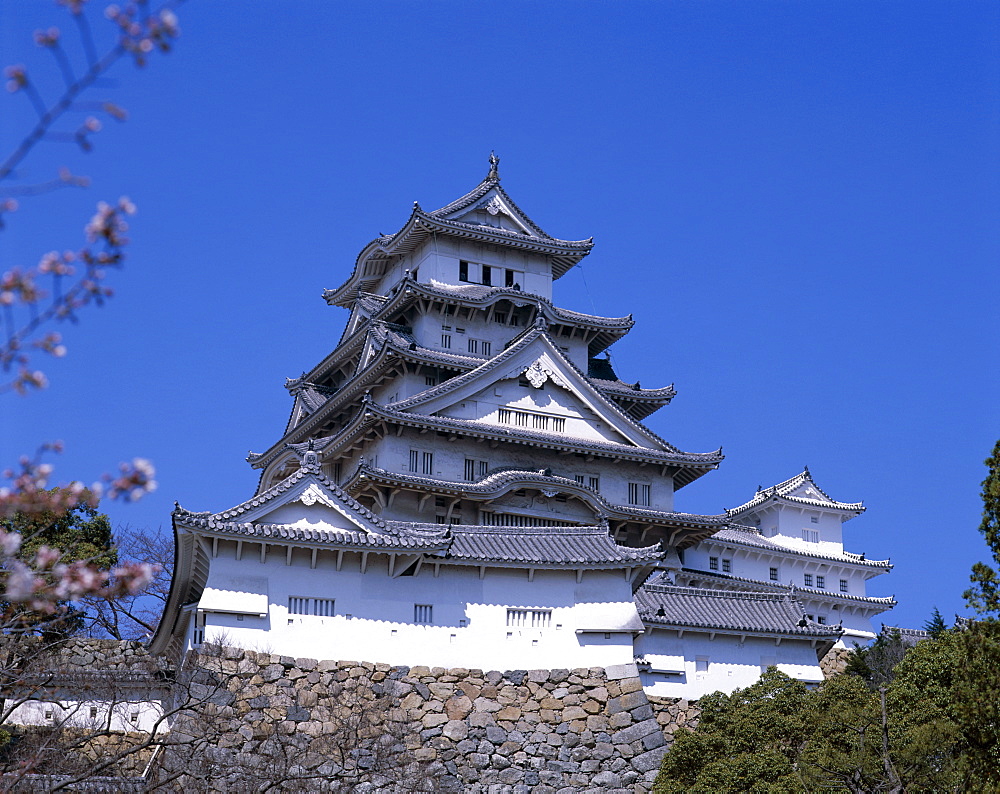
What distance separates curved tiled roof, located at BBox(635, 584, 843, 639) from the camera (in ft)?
85.5

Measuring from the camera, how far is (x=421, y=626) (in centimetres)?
2342

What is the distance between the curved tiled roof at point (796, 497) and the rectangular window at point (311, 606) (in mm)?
26599

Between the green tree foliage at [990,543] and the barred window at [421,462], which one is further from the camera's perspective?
the barred window at [421,462]

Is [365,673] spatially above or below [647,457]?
below

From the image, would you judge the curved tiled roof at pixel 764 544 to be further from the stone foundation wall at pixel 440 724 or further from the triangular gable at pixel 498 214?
the stone foundation wall at pixel 440 724

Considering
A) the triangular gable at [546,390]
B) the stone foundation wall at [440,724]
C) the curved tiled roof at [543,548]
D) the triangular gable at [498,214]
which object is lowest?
the stone foundation wall at [440,724]

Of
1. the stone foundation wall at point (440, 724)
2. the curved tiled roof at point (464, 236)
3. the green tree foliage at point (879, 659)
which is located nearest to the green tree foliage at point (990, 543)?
the stone foundation wall at point (440, 724)

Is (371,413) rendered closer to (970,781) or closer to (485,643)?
(485,643)

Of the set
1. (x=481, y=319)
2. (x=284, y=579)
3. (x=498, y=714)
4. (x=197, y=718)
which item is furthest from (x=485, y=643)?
(x=481, y=319)

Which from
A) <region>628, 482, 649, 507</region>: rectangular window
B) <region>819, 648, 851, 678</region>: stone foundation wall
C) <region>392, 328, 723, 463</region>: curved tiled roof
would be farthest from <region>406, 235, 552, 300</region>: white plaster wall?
<region>819, 648, 851, 678</region>: stone foundation wall

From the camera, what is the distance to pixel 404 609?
23.4 meters

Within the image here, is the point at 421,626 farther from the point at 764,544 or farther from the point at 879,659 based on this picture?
the point at 764,544

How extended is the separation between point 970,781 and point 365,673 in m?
11.3

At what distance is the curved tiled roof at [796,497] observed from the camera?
46844 millimetres
